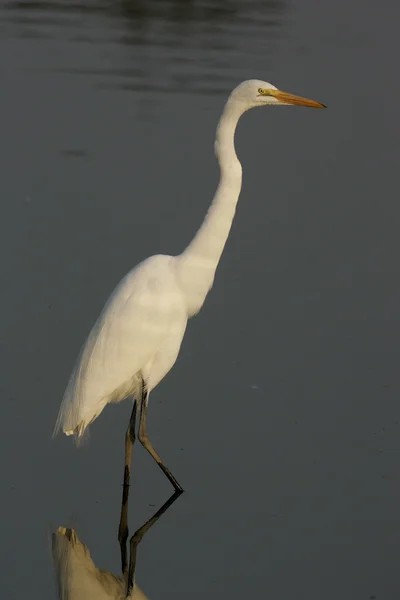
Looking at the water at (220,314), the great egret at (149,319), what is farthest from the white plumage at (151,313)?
the water at (220,314)

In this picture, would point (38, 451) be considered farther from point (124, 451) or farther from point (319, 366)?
point (319, 366)

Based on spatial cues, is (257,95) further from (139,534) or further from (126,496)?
(139,534)

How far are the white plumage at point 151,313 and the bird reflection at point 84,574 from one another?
0.53 m

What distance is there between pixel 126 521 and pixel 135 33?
869cm

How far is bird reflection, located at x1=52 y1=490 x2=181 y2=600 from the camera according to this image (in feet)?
14.1

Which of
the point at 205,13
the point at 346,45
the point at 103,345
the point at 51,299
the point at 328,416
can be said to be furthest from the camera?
the point at 205,13

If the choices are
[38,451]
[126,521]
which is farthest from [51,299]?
[126,521]

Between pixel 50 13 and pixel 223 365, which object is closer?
pixel 223 365

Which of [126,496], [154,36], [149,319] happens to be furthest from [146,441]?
[154,36]

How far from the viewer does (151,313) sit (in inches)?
201

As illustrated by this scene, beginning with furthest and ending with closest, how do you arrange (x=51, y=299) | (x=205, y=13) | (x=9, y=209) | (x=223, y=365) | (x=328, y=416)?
1. (x=205, y=13)
2. (x=9, y=209)
3. (x=51, y=299)
4. (x=223, y=365)
5. (x=328, y=416)

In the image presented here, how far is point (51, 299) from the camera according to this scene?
6.48m

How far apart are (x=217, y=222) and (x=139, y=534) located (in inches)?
50.1

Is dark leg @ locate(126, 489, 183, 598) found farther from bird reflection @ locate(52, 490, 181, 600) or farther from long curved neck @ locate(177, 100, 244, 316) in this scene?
long curved neck @ locate(177, 100, 244, 316)
